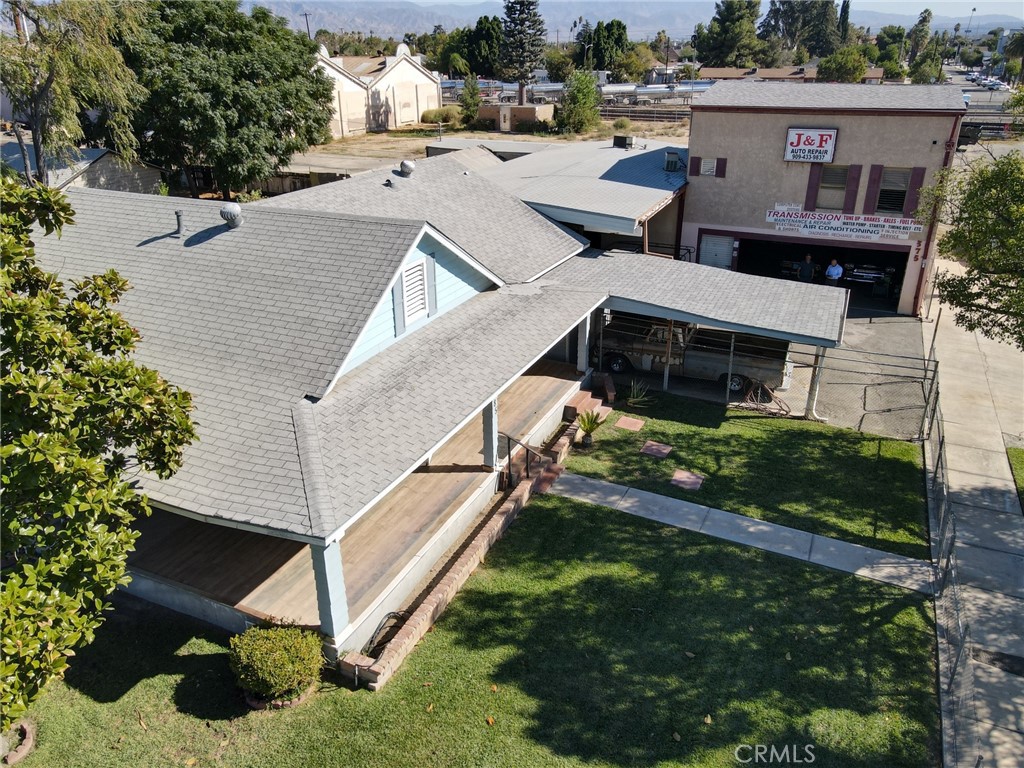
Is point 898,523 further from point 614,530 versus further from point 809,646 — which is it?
point 614,530

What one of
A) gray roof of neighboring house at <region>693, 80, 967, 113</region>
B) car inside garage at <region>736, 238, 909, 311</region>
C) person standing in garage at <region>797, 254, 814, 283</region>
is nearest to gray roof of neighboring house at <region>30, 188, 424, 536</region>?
gray roof of neighboring house at <region>693, 80, 967, 113</region>

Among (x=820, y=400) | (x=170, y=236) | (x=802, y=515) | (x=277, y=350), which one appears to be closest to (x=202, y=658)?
(x=277, y=350)

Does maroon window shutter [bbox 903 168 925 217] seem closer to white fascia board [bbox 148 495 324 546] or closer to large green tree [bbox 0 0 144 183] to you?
white fascia board [bbox 148 495 324 546]

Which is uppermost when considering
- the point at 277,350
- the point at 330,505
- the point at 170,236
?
the point at 170,236

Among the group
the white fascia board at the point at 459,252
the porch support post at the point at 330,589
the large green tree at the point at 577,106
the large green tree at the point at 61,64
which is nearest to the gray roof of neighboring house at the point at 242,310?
the white fascia board at the point at 459,252

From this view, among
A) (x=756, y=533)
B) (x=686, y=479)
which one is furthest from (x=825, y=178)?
(x=756, y=533)

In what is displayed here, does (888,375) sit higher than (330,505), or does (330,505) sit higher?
(330,505)
